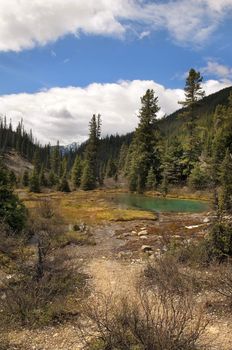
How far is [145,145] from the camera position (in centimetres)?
7794

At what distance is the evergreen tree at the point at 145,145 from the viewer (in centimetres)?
7519

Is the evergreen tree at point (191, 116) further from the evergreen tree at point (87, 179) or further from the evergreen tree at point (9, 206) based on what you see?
the evergreen tree at point (9, 206)

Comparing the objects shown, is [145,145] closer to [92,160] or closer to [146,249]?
[92,160]

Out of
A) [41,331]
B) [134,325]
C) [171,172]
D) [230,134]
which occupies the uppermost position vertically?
[230,134]

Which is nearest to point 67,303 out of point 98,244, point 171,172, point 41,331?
point 41,331

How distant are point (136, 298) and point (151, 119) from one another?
67.9 meters

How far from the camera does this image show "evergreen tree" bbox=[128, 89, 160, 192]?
247 ft

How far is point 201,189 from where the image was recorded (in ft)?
219

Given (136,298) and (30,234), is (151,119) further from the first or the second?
(136,298)

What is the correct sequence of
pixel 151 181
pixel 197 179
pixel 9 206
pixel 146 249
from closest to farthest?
1. pixel 146 249
2. pixel 9 206
3. pixel 197 179
4. pixel 151 181

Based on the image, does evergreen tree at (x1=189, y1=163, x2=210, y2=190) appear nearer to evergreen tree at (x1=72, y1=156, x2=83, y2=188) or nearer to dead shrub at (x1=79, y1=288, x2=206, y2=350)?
evergreen tree at (x1=72, y1=156, x2=83, y2=188)

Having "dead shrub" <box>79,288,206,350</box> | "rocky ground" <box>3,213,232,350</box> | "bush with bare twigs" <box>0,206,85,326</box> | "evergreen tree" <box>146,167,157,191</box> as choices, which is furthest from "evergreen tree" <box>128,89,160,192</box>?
"dead shrub" <box>79,288,206,350</box>

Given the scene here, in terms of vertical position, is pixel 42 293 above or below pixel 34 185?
below

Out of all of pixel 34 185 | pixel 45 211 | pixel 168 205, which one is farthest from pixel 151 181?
pixel 45 211
